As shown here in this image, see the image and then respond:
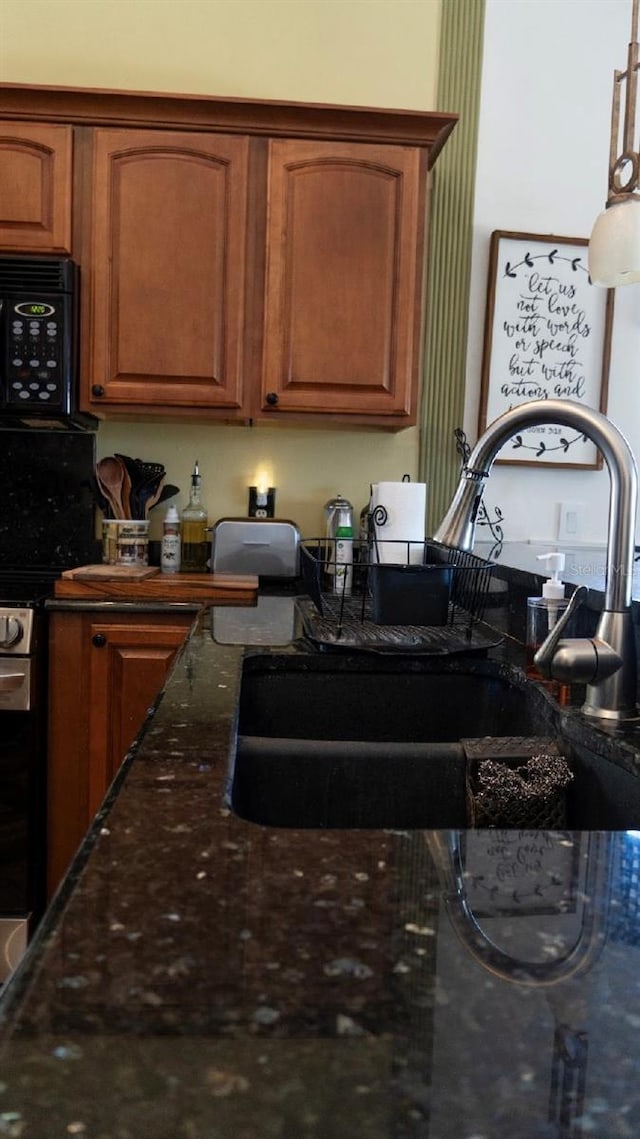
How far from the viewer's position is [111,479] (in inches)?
103

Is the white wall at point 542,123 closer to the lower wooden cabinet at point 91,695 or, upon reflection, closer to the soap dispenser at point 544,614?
the lower wooden cabinet at point 91,695

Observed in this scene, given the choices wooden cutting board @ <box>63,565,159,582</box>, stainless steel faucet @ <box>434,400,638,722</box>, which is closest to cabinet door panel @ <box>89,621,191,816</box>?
wooden cutting board @ <box>63,565,159,582</box>

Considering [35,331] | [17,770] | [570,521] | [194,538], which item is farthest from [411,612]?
[570,521]

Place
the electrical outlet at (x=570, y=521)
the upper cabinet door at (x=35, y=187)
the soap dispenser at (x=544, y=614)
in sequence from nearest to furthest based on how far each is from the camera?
the soap dispenser at (x=544, y=614) → the upper cabinet door at (x=35, y=187) → the electrical outlet at (x=570, y=521)

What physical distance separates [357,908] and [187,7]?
2.80m

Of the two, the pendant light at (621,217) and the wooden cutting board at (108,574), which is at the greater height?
the pendant light at (621,217)

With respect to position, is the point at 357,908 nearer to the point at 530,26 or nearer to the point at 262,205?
the point at 262,205

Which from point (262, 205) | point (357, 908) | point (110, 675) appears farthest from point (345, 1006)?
point (262, 205)

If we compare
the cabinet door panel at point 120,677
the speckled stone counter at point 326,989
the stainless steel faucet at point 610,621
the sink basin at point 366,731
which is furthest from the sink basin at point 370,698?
the cabinet door panel at point 120,677

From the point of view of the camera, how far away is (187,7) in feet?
8.55

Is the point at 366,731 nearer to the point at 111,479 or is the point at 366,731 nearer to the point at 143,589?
the point at 143,589

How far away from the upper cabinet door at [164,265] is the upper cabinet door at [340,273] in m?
0.11

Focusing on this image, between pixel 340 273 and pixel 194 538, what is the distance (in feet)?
2.79

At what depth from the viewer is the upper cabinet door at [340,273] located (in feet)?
7.66
